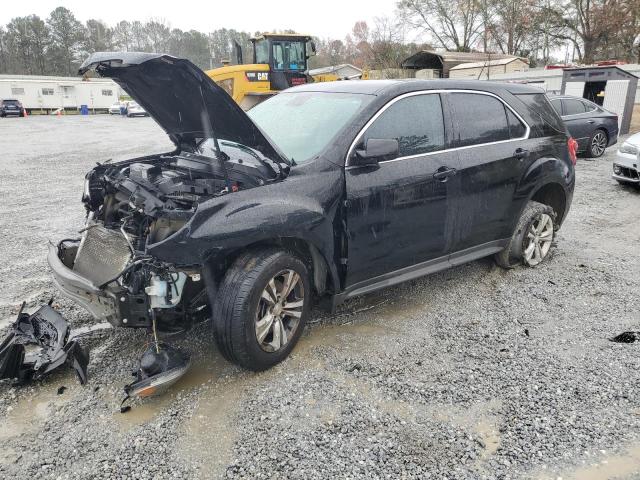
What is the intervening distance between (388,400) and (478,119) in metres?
2.57

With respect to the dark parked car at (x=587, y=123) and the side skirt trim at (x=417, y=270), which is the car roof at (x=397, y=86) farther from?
the dark parked car at (x=587, y=123)

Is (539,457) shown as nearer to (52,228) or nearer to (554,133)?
(554,133)

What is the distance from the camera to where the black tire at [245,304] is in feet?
9.64

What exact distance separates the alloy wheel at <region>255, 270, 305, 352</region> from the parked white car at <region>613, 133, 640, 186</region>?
7.71m

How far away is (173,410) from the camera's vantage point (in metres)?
2.90

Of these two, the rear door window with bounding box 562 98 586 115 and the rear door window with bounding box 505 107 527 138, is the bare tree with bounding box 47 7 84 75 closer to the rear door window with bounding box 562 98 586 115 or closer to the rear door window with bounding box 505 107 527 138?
the rear door window with bounding box 562 98 586 115

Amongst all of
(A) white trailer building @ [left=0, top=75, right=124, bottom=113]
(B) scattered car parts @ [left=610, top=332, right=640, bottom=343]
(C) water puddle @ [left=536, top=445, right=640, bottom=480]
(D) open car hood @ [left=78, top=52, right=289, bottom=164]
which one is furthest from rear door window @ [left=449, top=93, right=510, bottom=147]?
(A) white trailer building @ [left=0, top=75, right=124, bottom=113]

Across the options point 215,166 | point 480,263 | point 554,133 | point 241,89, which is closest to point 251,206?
point 215,166

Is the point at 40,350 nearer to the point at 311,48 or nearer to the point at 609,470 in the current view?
the point at 609,470

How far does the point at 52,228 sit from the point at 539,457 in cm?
626

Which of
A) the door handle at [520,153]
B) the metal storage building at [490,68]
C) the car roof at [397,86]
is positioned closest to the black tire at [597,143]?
the car roof at [397,86]

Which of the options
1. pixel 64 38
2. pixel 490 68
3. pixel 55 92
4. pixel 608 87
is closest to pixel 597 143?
pixel 608 87

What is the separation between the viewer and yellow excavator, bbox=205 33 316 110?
50.8 feet

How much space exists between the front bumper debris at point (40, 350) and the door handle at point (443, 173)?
2829 millimetres
